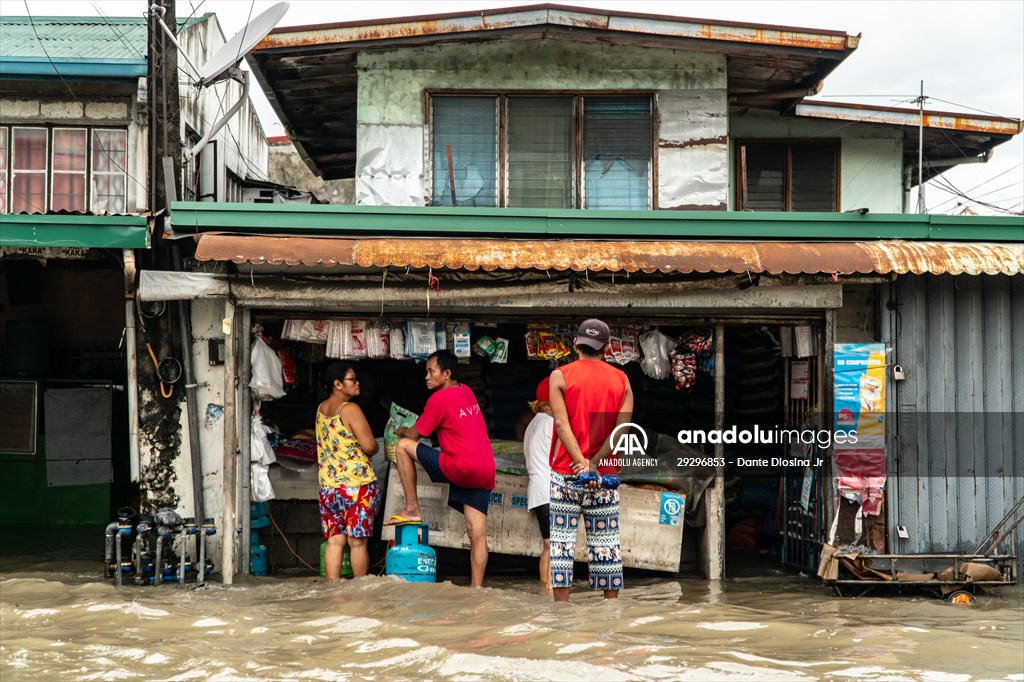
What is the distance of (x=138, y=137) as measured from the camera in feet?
39.6

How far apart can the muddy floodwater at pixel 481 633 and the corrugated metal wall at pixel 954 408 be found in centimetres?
79

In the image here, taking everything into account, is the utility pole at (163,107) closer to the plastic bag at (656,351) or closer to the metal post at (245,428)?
the metal post at (245,428)

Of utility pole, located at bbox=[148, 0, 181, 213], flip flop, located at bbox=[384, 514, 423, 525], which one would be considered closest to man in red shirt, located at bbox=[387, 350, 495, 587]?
flip flop, located at bbox=[384, 514, 423, 525]

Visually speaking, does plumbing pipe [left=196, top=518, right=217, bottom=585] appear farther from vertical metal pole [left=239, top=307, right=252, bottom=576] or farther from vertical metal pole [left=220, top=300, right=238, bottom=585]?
vertical metal pole [left=239, top=307, right=252, bottom=576]

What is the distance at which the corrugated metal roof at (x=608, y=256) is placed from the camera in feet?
27.5

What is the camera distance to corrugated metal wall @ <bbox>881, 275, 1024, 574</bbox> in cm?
912

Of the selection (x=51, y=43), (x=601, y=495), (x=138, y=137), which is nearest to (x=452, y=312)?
(x=601, y=495)

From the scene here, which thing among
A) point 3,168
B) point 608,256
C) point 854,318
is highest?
point 3,168

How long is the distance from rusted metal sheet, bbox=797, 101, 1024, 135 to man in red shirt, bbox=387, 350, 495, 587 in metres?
6.78

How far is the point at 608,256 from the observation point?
8.45 meters

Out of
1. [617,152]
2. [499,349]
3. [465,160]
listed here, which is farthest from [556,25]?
[499,349]

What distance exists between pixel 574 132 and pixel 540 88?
23.8 inches

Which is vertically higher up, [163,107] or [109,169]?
[163,107]

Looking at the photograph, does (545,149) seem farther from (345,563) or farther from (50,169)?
(50,169)
